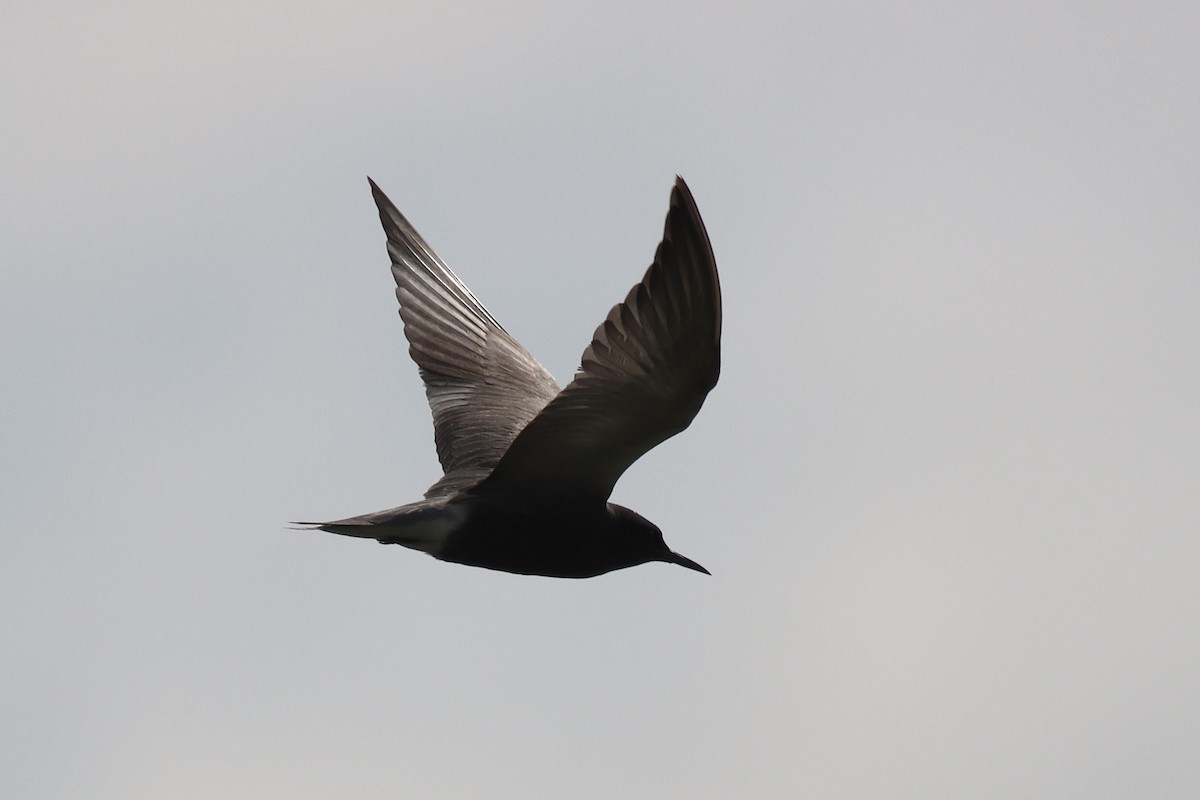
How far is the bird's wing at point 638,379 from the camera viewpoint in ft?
33.1

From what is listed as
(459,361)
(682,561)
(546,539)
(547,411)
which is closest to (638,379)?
(547,411)

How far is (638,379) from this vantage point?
34.9 ft

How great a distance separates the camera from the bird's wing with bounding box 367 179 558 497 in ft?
45.5

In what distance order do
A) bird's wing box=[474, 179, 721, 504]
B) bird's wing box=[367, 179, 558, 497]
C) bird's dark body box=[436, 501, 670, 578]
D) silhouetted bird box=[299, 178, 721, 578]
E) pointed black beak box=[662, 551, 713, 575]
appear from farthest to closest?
bird's wing box=[367, 179, 558, 497] < pointed black beak box=[662, 551, 713, 575] < bird's dark body box=[436, 501, 670, 578] < silhouetted bird box=[299, 178, 721, 578] < bird's wing box=[474, 179, 721, 504]

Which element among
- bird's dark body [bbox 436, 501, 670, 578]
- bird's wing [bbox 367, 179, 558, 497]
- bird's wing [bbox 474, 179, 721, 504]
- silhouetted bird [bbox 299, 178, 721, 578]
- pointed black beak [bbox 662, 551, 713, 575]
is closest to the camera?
bird's wing [bbox 474, 179, 721, 504]

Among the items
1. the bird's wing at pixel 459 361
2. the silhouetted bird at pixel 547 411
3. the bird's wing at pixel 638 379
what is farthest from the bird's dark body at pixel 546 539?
the bird's wing at pixel 459 361

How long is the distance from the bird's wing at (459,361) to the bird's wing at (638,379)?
1.78m

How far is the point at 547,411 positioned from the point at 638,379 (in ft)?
1.85

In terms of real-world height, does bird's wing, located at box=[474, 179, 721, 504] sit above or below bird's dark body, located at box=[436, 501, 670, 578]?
above

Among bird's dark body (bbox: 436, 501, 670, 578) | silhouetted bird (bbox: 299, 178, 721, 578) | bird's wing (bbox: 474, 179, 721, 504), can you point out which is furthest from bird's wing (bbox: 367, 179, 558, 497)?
bird's wing (bbox: 474, 179, 721, 504)

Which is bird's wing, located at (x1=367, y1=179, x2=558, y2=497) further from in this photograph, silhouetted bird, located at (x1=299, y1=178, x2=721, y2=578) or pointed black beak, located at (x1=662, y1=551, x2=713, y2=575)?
pointed black beak, located at (x1=662, y1=551, x2=713, y2=575)

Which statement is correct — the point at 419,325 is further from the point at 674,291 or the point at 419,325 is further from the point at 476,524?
the point at 674,291

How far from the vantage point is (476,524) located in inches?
470

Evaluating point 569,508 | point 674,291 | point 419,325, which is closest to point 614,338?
point 674,291
